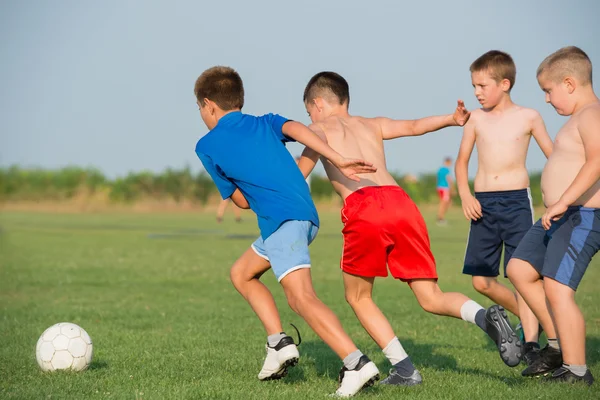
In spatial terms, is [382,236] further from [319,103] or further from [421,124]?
[319,103]

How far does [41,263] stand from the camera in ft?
53.0

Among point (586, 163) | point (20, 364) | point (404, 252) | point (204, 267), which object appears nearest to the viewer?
point (586, 163)

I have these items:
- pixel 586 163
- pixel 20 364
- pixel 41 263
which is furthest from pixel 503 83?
pixel 41 263

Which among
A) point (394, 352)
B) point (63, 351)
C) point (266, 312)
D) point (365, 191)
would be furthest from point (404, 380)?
point (63, 351)

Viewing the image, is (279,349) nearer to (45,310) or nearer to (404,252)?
(404,252)

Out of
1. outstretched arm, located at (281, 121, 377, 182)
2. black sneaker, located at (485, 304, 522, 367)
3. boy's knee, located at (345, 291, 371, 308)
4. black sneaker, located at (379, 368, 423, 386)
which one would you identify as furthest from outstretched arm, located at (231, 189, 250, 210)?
black sneaker, located at (485, 304, 522, 367)

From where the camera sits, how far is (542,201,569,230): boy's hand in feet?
18.3

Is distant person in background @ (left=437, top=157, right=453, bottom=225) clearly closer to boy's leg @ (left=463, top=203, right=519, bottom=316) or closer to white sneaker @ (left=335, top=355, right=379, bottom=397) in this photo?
boy's leg @ (left=463, top=203, right=519, bottom=316)

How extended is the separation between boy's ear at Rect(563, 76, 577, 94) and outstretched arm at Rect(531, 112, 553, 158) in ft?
2.98

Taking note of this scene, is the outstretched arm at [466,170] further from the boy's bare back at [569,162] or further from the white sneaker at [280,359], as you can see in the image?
the white sneaker at [280,359]

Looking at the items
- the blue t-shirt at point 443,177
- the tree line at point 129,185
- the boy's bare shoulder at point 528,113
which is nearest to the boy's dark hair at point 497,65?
the boy's bare shoulder at point 528,113

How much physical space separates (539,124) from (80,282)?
8644 millimetres

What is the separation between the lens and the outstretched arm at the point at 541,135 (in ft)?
22.2

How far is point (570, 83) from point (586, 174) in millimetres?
746
